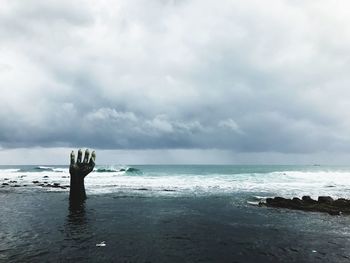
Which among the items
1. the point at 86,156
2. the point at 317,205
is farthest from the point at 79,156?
the point at 317,205

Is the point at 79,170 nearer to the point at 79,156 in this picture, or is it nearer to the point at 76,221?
the point at 79,156

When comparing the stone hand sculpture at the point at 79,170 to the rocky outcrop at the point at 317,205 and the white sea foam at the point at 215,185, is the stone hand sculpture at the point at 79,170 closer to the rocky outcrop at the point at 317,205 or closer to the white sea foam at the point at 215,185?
the white sea foam at the point at 215,185

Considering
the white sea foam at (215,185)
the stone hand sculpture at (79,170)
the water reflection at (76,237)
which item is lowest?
the water reflection at (76,237)

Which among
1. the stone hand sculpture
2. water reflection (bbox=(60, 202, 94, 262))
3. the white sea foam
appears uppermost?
the stone hand sculpture

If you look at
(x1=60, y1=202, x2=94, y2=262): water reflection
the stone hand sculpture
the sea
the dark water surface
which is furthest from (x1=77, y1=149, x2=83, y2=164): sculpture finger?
(x1=60, y1=202, x2=94, y2=262): water reflection

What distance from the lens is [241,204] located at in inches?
1213

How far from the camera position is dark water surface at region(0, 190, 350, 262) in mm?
14953

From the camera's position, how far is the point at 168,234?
1906cm

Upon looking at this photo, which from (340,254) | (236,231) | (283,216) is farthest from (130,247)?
(283,216)

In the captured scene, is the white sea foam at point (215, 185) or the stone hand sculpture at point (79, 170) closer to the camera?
the stone hand sculpture at point (79, 170)

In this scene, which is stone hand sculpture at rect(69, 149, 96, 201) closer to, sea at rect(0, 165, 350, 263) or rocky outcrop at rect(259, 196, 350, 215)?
sea at rect(0, 165, 350, 263)

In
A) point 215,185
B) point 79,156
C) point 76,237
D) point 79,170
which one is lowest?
point 76,237

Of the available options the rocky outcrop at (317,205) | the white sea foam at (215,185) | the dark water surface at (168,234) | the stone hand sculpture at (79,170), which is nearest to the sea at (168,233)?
the dark water surface at (168,234)

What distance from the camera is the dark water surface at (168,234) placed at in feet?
49.1
